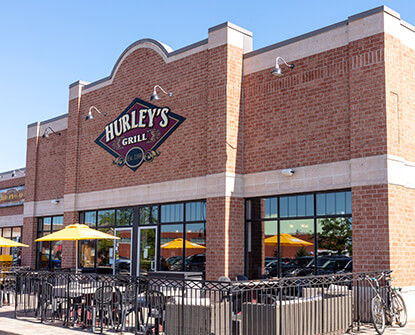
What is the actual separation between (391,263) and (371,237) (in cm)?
79

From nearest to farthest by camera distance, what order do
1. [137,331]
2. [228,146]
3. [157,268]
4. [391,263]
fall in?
1. [137,331]
2. [391,263]
3. [228,146]
4. [157,268]

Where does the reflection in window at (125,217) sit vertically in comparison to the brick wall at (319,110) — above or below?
below

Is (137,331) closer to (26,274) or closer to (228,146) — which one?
(26,274)

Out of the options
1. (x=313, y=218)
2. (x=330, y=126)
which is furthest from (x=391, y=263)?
(x=330, y=126)

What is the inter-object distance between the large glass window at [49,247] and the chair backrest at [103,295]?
42.0 ft

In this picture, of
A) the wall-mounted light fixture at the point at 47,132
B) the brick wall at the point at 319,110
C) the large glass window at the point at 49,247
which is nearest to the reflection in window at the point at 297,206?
the brick wall at the point at 319,110

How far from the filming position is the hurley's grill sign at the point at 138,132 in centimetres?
1929

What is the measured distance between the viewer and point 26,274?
49.6 feet

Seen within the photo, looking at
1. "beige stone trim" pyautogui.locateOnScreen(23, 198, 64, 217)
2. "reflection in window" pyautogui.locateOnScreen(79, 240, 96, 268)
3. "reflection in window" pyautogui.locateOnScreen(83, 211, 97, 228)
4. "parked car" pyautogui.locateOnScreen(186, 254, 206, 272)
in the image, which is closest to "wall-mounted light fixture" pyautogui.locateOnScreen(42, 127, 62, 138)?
"beige stone trim" pyautogui.locateOnScreen(23, 198, 64, 217)

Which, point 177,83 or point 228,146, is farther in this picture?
point 177,83

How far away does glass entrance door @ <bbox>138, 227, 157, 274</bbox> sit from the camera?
19109mm

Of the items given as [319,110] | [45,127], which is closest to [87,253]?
[45,127]

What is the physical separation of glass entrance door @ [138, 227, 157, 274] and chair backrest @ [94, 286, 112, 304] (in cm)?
648

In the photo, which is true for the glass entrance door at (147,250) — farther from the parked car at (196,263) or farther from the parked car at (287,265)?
the parked car at (287,265)
